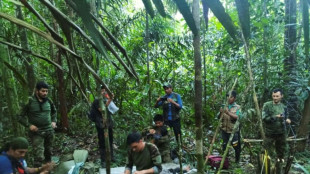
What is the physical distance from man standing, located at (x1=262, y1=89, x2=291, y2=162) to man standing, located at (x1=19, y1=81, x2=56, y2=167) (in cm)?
351

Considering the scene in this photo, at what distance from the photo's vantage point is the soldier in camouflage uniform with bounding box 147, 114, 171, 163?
4.97 m

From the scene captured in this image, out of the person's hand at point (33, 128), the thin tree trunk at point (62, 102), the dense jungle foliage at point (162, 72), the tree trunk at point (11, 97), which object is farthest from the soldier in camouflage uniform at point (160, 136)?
the thin tree trunk at point (62, 102)

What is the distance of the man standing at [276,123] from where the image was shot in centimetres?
446

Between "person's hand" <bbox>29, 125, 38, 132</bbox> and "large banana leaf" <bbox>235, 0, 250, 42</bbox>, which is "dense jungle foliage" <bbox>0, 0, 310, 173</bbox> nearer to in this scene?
"person's hand" <bbox>29, 125, 38, 132</bbox>

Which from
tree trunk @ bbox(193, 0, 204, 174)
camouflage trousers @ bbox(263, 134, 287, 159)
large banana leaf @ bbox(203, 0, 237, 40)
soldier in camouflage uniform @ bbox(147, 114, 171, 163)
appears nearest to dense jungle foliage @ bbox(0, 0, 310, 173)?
camouflage trousers @ bbox(263, 134, 287, 159)

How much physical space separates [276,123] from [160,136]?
6.61ft

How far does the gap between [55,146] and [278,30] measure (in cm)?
529

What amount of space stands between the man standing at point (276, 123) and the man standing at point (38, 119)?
11.5ft

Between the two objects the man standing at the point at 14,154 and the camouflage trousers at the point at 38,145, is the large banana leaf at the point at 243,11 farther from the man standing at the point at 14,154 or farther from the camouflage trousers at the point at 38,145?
the camouflage trousers at the point at 38,145

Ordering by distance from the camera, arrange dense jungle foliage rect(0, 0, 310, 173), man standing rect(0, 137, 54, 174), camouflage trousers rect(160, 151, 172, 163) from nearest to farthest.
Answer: man standing rect(0, 137, 54, 174) → dense jungle foliage rect(0, 0, 310, 173) → camouflage trousers rect(160, 151, 172, 163)

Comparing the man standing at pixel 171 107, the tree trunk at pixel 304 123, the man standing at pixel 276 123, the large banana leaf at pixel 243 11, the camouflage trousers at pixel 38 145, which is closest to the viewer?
the large banana leaf at pixel 243 11

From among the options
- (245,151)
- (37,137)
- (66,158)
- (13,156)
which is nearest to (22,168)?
(13,156)

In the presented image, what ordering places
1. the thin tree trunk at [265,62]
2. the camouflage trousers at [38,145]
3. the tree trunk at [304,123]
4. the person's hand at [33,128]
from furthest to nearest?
1. the tree trunk at [304,123]
2. the thin tree trunk at [265,62]
3. the camouflage trousers at [38,145]
4. the person's hand at [33,128]

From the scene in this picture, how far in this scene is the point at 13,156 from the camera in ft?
9.48
